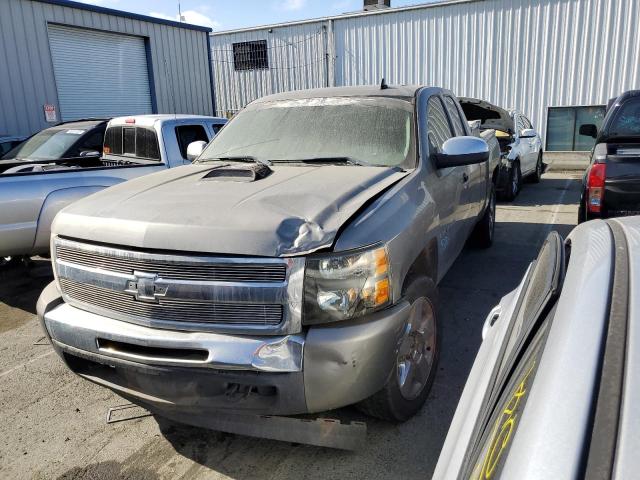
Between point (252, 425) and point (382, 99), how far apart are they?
2559 millimetres

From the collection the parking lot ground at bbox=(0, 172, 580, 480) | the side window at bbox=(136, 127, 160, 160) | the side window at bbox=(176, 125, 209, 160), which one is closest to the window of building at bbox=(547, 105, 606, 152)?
the side window at bbox=(176, 125, 209, 160)

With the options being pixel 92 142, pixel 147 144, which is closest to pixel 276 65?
pixel 92 142

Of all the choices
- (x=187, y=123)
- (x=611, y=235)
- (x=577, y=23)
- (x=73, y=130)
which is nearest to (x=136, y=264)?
(x=611, y=235)

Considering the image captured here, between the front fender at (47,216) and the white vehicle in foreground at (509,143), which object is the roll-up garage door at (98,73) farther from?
the white vehicle in foreground at (509,143)

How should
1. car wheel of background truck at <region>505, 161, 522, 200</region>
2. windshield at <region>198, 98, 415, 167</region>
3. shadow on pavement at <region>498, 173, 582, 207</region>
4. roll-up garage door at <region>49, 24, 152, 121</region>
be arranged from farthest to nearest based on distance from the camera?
1. roll-up garage door at <region>49, 24, 152, 121</region>
2. shadow on pavement at <region>498, 173, 582, 207</region>
3. car wheel of background truck at <region>505, 161, 522, 200</region>
4. windshield at <region>198, 98, 415, 167</region>

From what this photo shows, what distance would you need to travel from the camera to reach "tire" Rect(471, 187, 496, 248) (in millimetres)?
6213

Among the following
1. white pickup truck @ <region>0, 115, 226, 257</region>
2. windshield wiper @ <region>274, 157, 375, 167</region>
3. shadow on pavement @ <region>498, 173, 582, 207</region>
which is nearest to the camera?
windshield wiper @ <region>274, 157, 375, 167</region>

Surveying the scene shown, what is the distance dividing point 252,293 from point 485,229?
4.70 metres

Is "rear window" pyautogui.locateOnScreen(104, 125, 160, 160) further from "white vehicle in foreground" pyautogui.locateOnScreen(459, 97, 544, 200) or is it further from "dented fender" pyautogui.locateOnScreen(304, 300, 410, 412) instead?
"white vehicle in foreground" pyautogui.locateOnScreen(459, 97, 544, 200)

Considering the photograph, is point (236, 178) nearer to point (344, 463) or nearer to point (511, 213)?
point (344, 463)

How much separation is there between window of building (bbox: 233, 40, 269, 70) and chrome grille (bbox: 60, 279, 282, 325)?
20.4m

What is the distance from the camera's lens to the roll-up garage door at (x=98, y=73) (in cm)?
1256

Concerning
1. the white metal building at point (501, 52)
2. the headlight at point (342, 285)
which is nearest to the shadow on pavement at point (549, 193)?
the white metal building at point (501, 52)

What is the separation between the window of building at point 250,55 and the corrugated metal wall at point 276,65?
161mm
